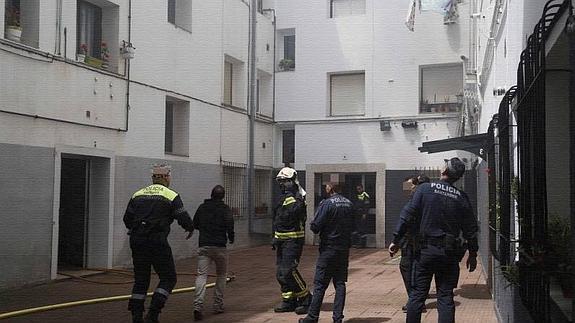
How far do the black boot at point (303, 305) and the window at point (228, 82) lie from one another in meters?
10.5

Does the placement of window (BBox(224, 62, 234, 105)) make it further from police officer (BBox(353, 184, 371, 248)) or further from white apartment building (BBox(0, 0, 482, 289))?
police officer (BBox(353, 184, 371, 248))

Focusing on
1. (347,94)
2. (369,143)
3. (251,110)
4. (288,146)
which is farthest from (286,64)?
(369,143)

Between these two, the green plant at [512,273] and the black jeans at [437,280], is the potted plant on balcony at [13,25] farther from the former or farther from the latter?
the green plant at [512,273]

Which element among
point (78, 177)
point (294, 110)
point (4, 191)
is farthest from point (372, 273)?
point (294, 110)

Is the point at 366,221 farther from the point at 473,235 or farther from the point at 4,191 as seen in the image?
the point at 473,235

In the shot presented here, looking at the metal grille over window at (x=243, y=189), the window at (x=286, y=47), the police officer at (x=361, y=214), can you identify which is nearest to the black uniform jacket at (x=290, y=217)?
the metal grille over window at (x=243, y=189)

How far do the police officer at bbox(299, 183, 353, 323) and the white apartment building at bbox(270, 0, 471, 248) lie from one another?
11.3 metres

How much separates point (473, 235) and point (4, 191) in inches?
309

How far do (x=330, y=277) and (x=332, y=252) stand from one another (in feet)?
1.05

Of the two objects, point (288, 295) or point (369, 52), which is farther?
point (369, 52)

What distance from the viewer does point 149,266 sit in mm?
7762

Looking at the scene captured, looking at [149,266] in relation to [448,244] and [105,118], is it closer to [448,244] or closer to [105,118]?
[448,244]

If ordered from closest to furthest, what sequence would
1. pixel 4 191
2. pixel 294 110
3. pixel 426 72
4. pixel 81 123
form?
pixel 4 191
pixel 81 123
pixel 426 72
pixel 294 110

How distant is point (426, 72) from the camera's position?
64.7 ft
